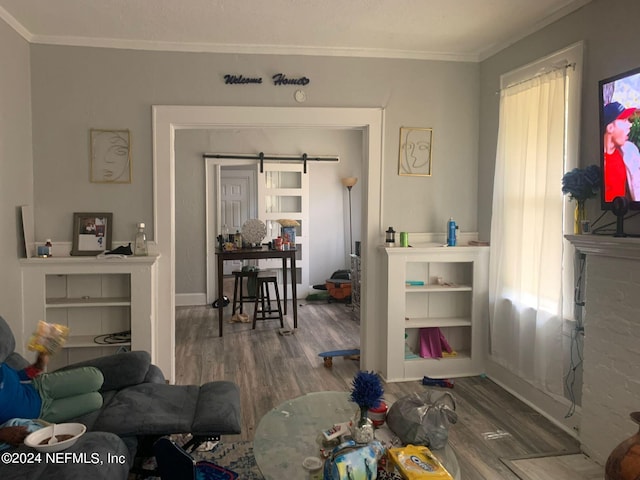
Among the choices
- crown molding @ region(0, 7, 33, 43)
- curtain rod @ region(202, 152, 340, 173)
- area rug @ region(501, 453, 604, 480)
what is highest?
crown molding @ region(0, 7, 33, 43)

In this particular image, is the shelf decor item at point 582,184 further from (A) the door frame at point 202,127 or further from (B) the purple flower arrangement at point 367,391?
(B) the purple flower arrangement at point 367,391

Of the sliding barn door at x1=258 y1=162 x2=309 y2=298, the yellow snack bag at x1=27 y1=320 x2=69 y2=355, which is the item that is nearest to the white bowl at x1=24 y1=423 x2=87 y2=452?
the yellow snack bag at x1=27 y1=320 x2=69 y2=355

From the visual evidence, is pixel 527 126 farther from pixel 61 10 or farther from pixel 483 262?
pixel 61 10

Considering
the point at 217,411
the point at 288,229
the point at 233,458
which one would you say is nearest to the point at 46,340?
the point at 217,411

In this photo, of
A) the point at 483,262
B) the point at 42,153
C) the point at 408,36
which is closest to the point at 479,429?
the point at 483,262

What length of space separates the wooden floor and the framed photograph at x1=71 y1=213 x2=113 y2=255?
1227 mm

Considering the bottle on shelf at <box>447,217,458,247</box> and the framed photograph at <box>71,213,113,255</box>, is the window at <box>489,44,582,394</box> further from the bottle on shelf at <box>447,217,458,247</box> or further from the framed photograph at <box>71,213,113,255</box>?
Result: the framed photograph at <box>71,213,113,255</box>

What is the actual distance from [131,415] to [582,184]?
8.67 feet

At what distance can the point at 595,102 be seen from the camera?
112 inches

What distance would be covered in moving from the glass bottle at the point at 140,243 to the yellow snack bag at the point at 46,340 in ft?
3.91

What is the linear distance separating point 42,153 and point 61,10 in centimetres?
104

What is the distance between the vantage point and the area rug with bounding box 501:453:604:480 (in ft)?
8.29

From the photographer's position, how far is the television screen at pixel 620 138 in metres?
2.39

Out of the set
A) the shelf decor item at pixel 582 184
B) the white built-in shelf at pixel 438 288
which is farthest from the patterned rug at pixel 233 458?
the shelf decor item at pixel 582 184
